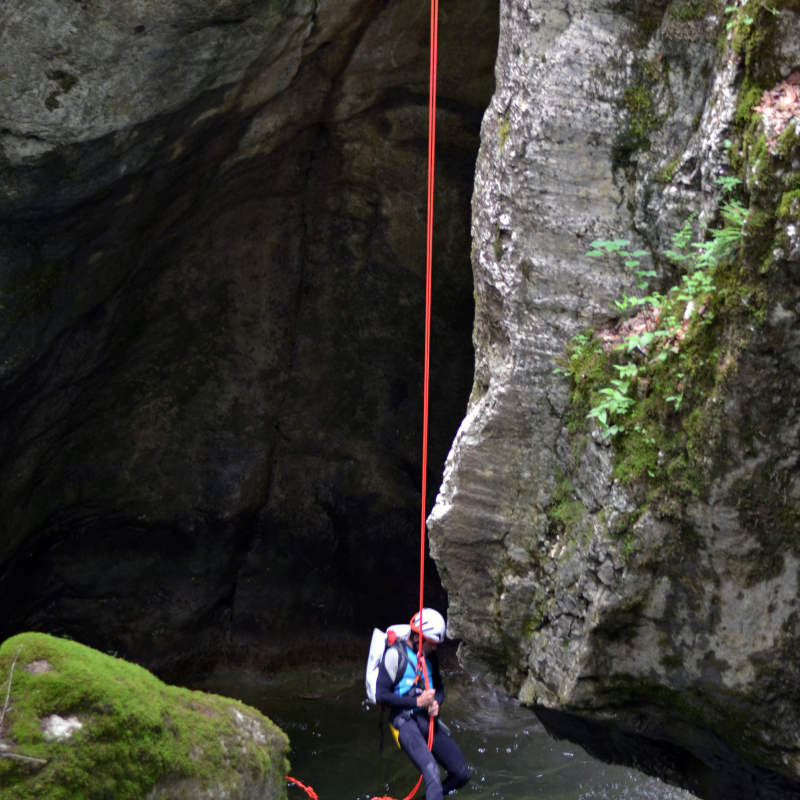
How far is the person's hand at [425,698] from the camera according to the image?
5213 millimetres

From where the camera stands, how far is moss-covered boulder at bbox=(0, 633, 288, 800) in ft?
10.7

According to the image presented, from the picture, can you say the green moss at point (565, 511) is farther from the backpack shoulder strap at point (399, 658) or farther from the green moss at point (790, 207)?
the green moss at point (790, 207)

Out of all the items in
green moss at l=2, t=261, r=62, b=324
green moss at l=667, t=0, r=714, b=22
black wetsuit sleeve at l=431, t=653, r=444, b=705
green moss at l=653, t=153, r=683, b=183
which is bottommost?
black wetsuit sleeve at l=431, t=653, r=444, b=705

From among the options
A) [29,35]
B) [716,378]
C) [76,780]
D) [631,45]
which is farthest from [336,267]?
[76,780]

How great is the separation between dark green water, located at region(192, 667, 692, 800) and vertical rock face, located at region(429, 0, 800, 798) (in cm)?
259

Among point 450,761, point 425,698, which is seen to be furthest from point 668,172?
point 450,761

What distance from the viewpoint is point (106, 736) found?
3484mm

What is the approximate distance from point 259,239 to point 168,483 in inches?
115

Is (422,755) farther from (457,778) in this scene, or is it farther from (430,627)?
(430,627)

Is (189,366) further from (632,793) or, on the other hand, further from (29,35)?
(632,793)

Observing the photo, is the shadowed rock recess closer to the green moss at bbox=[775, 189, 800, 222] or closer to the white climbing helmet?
the white climbing helmet

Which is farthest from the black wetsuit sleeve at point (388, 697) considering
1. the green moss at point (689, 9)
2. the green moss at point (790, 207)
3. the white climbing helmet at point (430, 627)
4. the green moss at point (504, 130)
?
the green moss at point (689, 9)

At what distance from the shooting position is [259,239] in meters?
8.68

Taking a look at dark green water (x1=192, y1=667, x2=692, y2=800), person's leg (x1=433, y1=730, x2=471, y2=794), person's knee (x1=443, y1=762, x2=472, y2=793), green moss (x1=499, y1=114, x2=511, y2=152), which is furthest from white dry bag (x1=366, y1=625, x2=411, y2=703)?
green moss (x1=499, y1=114, x2=511, y2=152)
